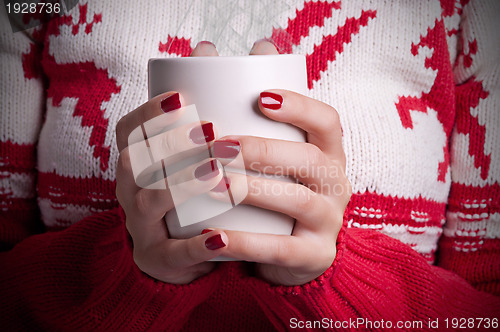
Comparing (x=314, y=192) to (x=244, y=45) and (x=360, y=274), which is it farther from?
(x=244, y=45)

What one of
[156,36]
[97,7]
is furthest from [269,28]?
[97,7]

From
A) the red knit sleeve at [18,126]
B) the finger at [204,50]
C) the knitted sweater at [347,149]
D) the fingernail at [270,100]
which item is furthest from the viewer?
the red knit sleeve at [18,126]

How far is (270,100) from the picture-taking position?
0.40m

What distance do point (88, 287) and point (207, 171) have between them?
385 mm

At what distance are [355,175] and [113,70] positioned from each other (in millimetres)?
423

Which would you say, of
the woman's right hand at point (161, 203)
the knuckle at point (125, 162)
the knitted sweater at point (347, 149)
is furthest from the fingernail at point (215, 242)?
the knitted sweater at point (347, 149)

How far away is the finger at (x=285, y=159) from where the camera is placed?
40 centimetres

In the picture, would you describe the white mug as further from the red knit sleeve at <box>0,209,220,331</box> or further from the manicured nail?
the red knit sleeve at <box>0,209,220,331</box>

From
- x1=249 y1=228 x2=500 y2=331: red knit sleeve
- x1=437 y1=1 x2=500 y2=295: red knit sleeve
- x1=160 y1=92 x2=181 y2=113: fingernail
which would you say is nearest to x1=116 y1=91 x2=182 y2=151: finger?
x1=160 y1=92 x2=181 y2=113: fingernail

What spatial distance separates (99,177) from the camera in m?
0.71

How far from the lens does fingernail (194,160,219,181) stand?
40cm

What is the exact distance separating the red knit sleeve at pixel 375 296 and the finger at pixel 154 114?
0.75 feet

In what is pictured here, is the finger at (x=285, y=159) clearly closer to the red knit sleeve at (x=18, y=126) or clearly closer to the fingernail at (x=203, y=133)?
the fingernail at (x=203, y=133)

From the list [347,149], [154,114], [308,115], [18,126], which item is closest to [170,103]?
[154,114]
